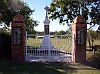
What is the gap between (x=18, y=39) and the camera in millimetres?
18750

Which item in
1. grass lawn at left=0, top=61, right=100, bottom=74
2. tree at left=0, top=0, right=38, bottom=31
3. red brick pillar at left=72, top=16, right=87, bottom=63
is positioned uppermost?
tree at left=0, top=0, right=38, bottom=31

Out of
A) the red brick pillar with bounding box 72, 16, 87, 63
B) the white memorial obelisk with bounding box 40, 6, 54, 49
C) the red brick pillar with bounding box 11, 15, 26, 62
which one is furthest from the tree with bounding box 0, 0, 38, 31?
the red brick pillar with bounding box 72, 16, 87, 63

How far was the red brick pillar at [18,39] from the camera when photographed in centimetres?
1856

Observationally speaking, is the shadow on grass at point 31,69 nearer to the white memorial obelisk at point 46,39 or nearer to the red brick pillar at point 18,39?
the red brick pillar at point 18,39

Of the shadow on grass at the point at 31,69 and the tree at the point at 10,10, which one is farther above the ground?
the tree at the point at 10,10

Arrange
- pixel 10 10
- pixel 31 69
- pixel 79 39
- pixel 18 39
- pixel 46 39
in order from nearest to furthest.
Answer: pixel 31 69 → pixel 18 39 → pixel 79 39 → pixel 46 39 → pixel 10 10

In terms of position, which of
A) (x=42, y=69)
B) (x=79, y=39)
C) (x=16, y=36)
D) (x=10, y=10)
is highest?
(x=10, y=10)

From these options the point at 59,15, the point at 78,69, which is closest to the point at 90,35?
the point at 59,15

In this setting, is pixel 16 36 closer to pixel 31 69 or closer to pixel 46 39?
pixel 31 69

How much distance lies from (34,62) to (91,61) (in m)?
3.58

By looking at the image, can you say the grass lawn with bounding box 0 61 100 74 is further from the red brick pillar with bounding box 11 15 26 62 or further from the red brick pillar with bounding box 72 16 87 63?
the red brick pillar with bounding box 72 16 87 63

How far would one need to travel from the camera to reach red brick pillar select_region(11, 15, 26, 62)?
1856 cm

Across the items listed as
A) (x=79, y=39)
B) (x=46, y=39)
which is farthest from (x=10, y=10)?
(x=79, y=39)

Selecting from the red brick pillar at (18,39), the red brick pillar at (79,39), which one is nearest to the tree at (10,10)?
the red brick pillar at (18,39)
